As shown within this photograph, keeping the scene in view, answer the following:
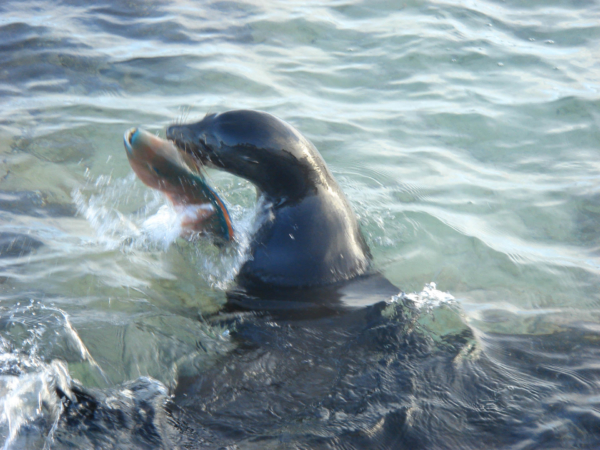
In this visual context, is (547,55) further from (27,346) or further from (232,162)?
(27,346)

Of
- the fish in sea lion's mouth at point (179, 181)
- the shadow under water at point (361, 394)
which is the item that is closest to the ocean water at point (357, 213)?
the shadow under water at point (361, 394)

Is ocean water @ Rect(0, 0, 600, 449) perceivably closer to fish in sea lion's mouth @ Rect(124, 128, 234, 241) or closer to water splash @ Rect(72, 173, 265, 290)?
water splash @ Rect(72, 173, 265, 290)

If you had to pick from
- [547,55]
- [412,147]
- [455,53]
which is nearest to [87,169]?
[412,147]

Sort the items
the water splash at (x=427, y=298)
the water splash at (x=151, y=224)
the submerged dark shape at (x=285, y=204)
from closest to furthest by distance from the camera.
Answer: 1. the water splash at (x=427, y=298)
2. the submerged dark shape at (x=285, y=204)
3. the water splash at (x=151, y=224)

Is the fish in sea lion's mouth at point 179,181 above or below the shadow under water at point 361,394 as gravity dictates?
above

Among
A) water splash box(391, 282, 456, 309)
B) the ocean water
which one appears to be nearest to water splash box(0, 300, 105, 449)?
the ocean water

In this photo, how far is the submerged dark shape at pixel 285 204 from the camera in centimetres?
306

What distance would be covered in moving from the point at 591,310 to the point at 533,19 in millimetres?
5672

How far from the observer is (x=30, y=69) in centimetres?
628

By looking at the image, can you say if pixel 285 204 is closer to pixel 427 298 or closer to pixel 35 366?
pixel 427 298

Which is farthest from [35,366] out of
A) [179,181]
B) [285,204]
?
[285,204]

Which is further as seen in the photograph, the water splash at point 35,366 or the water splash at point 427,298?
the water splash at point 427,298

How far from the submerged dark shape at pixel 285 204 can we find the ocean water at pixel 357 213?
0.72ft

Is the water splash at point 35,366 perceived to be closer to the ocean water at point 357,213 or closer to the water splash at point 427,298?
the ocean water at point 357,213
